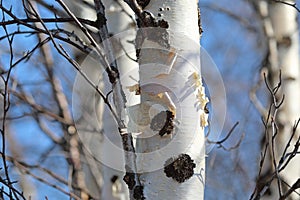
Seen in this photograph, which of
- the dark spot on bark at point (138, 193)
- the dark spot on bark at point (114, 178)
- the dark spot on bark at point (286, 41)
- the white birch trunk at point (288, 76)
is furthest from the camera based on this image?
the dark spot on bark at point (286, 41)

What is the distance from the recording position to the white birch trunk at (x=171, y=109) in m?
0.98

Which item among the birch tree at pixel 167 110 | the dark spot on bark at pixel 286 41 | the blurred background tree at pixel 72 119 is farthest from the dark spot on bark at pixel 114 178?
the dark spot on bark at pixel 286 41

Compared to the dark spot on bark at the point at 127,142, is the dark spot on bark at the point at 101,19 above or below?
above

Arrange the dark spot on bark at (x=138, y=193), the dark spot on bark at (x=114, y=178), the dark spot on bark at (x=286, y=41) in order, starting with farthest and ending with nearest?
the dark spot on bark at (x=286, y=41)
the dark spot on bark at (x=114, y=178)
the dark spot on bark at (x=138, y=193)

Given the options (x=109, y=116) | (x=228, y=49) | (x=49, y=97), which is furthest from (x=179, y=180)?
(x=228, y=49)

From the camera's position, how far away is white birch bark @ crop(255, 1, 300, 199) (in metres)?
2.28

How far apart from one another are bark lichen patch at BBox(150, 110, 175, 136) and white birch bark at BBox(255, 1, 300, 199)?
1273 mm

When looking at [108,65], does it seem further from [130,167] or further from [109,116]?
[109,116]

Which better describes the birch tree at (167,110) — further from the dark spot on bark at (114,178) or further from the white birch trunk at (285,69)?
the white birch trunk at (285,69)

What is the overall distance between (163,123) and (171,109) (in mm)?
26

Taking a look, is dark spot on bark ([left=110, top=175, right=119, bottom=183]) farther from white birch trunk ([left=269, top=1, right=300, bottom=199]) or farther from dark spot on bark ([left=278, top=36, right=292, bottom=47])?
dark spot on bark ([left=278, top=36, right=292, bottom=47])

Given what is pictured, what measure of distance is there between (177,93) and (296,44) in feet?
5.88

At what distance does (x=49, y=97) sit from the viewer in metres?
3.68

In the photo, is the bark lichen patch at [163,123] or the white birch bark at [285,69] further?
the white birch bark at [285,69]
